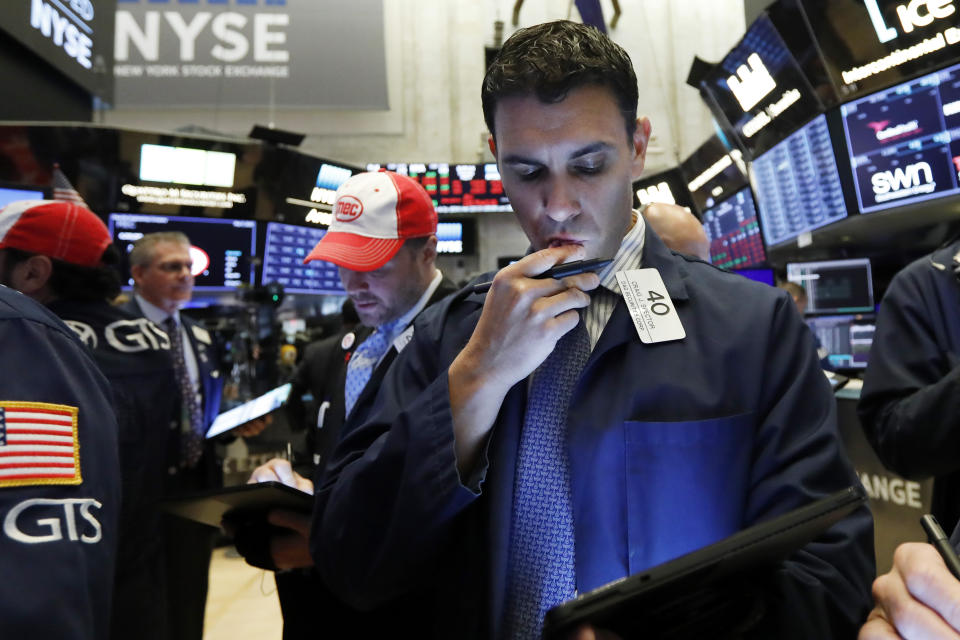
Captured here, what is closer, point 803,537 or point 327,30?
point 803,537

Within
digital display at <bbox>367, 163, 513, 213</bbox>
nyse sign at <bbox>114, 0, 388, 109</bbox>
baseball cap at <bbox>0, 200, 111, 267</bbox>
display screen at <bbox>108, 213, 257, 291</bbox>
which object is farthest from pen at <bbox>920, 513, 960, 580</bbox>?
nyse sign at <bbox>114, 0, 388, 109</bbox>

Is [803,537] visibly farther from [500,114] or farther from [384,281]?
[384,281]

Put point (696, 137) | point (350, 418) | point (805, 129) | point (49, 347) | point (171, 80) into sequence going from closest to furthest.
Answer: point (49, 347) → point (350, 418) → point (805, 129) → point (171, 80) → point (696, 137)

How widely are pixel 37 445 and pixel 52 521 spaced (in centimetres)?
11

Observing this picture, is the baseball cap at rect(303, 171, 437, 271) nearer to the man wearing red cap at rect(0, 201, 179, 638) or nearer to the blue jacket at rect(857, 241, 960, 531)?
the man wearing red cap at rect(0, 201, 179, 638)

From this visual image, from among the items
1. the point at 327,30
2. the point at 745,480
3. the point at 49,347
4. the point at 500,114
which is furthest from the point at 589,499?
the point at 327,30

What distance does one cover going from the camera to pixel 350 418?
1243mm

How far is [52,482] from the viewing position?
0.97m

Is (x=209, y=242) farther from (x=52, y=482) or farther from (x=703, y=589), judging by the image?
(x=703, y=589)

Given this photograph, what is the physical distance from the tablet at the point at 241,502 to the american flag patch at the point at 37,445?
0.39 meters

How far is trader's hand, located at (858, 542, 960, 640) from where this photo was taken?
2.29 ft

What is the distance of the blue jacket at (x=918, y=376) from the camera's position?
160 cm

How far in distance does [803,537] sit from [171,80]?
31.2 feet

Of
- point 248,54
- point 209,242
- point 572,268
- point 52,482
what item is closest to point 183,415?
point 52,482
